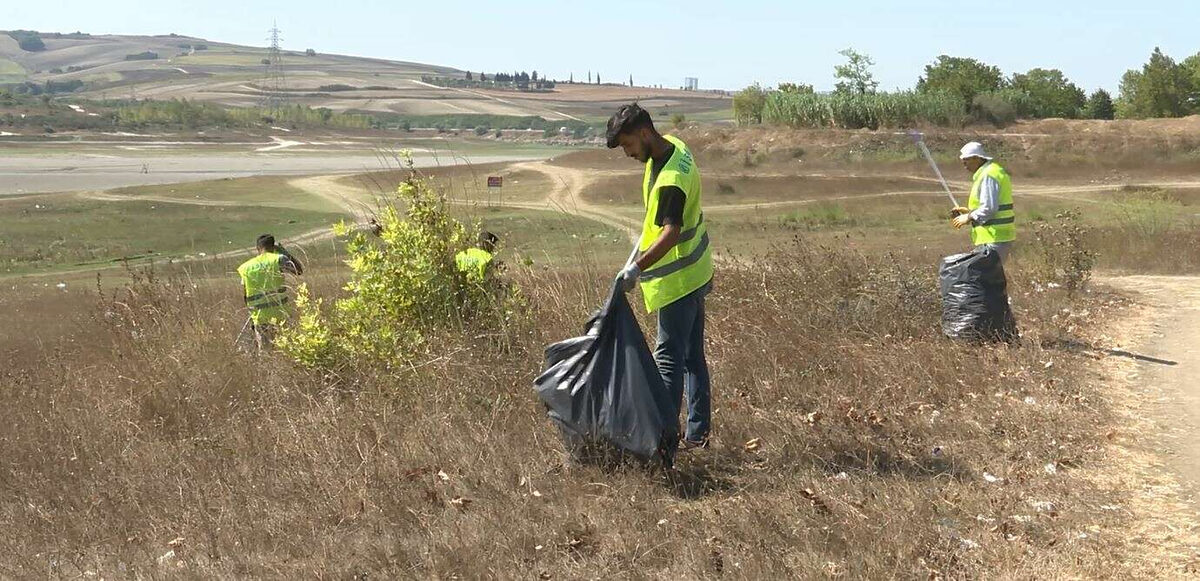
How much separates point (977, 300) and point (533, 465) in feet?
15.7

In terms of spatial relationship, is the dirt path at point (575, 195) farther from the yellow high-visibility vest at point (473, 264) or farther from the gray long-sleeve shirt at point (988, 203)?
the yellow high-visibility vest at point (473, 264)

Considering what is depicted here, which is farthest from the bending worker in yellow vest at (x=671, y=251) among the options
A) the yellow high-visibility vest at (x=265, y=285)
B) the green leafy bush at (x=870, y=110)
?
the green leafy bush at (x=870, y=110)

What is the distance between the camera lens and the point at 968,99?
4738 cm

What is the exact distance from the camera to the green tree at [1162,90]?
5206cm

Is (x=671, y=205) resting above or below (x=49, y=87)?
below

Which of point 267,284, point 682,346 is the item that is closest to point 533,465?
point 682,346

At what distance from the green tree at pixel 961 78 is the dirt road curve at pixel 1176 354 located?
33.9 m

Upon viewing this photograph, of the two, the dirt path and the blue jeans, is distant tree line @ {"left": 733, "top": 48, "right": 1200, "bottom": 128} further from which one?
the blue jeans

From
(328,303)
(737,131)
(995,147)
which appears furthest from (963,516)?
(737,131)

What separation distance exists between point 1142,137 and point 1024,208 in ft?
40.7

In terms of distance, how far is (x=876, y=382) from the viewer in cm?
753

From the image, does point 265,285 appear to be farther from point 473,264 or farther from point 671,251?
point 671,251

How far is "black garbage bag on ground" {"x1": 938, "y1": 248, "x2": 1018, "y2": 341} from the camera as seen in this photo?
9.38 meters

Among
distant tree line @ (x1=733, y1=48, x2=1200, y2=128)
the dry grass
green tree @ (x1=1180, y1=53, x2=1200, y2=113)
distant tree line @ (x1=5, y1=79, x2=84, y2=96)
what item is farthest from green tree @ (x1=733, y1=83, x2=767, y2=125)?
distant tree line @ (x1=5, y1=79, x2=84, y2=96)
